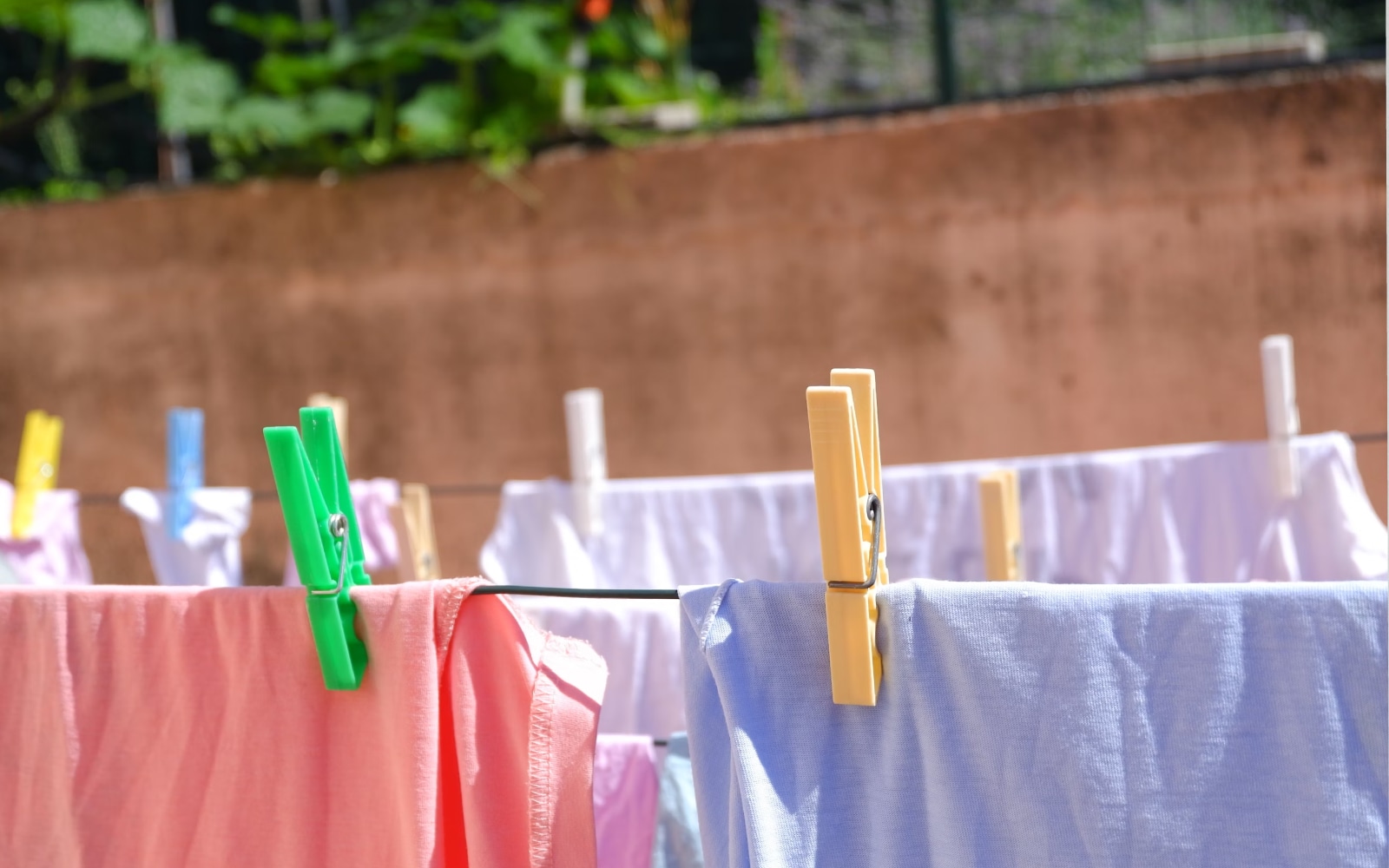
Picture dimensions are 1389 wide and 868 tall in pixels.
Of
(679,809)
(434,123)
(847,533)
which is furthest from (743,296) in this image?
(847,533)

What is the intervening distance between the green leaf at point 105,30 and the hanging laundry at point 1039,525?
6.12 ft

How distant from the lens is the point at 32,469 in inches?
54.3

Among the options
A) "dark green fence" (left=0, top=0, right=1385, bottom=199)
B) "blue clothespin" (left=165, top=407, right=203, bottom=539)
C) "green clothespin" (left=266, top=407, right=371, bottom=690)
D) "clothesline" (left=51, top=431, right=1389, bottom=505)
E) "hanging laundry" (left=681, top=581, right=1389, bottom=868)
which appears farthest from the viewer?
"dark green fence" (left=0, top=0, right=1385, bottom=199)

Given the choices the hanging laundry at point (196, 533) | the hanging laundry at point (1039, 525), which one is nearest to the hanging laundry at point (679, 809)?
the hanging laundry at point (1039, 525)

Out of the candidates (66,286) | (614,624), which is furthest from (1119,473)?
(66,286)

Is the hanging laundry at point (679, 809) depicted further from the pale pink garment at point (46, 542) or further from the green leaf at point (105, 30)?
the green leaf at point (105, 30)

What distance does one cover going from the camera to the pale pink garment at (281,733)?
0.75 m

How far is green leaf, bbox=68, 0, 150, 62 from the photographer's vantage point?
264cm

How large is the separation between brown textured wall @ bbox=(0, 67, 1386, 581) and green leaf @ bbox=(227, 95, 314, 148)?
160 millimetres

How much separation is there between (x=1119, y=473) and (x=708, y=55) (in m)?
1.87

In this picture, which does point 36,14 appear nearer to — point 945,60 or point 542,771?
point 945,60

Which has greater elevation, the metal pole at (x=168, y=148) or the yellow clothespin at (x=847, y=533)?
the metal pole at (x=168, y=148)

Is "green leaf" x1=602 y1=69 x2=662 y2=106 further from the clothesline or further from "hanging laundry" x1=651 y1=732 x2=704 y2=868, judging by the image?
"hanging laundry" x1=651 y1=732 x2=704 y2=868

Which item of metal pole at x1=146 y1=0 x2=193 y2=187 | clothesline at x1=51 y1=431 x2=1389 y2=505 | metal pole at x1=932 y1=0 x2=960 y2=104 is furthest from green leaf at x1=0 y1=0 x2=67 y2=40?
metal pole at x1=932 y1=0 x2=960 y2=104
